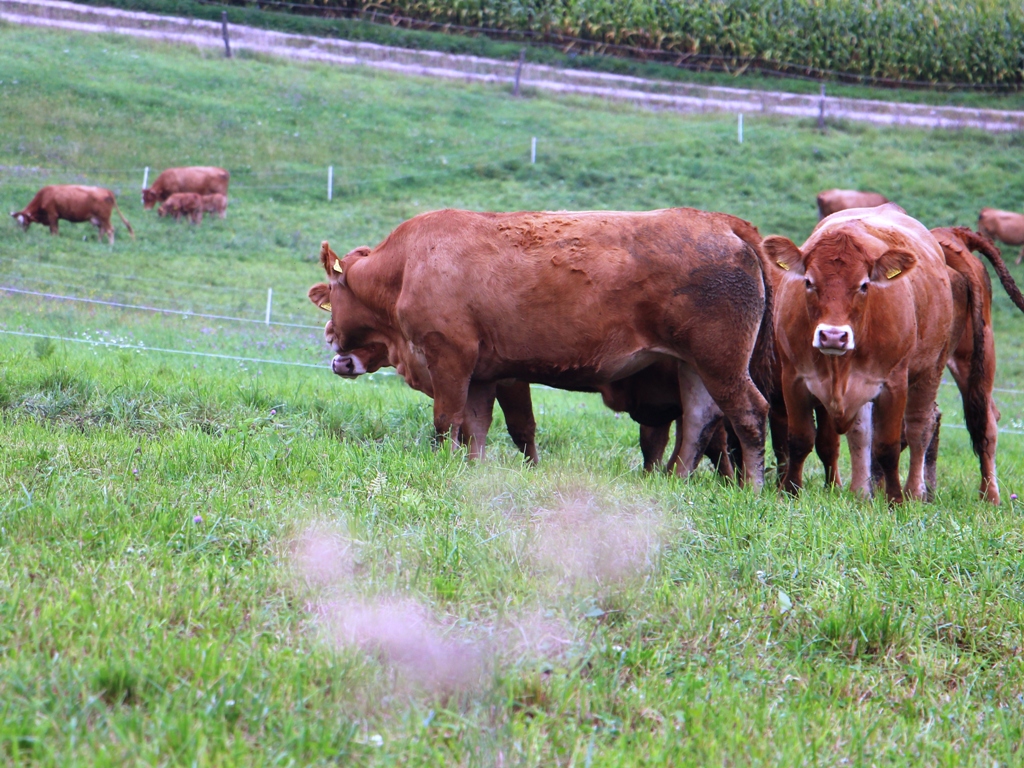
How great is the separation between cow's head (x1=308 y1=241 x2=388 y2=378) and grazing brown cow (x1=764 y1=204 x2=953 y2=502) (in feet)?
10.8

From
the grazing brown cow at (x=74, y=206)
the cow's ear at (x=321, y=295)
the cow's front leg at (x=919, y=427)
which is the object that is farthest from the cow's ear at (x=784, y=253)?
the grazing brown cow at (x=74, y=206)

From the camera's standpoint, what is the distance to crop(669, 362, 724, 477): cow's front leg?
7629 millimetres

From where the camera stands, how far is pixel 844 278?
261 inches

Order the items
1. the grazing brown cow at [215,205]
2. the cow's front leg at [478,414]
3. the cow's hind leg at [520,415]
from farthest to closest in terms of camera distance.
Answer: the grazing brown cow at [215,205] < the cow's hind leg at [520,415] < the cow's front leg at [478,414]

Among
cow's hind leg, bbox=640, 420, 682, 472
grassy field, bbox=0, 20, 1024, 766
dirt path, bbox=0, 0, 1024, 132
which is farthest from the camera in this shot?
dirt path, bbox=0, 0, 1024, 132

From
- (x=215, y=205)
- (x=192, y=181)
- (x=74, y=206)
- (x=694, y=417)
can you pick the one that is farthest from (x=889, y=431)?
(x=192, y=181)

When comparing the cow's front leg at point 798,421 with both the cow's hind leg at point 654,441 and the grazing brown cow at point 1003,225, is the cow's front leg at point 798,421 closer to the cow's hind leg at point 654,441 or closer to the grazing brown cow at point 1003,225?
the cow's hind leg at point 654,441

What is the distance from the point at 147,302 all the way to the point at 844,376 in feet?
37.4

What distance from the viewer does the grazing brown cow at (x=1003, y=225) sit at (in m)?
25.7

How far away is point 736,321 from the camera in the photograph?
7109 mm

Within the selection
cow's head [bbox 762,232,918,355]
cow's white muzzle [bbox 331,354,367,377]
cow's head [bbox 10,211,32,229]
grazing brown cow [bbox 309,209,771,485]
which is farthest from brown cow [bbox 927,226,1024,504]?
cow's head [bbox 10,211,32,229]

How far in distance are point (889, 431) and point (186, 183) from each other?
20.9 m

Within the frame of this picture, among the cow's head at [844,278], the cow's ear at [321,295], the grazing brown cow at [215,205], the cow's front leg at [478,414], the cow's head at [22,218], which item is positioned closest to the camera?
the cow's head at [844,278]

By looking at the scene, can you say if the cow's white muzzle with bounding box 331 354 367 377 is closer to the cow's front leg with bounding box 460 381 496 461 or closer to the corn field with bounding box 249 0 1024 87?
the cow's front leg with bounding box 460 381 496 461
